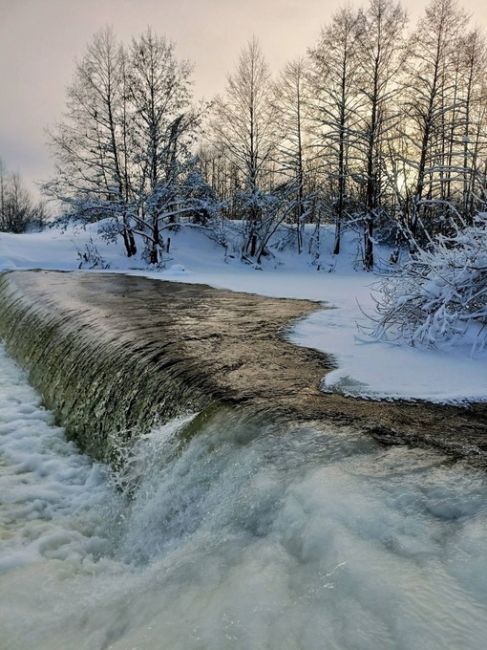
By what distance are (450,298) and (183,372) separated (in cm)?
242

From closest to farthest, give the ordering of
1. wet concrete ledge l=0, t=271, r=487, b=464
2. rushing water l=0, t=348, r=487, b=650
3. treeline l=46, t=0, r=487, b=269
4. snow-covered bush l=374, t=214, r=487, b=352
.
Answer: rushing water l=0, t=348, r=487, b=650, wet concrete ledge l=0, t=271, r=487, b=464, snow-covered bush l=374, t=214, r=487, b=352, treeline l=46, t=0, r=487, b=269

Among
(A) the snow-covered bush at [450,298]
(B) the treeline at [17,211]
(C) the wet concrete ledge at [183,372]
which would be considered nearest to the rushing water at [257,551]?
(C) the wet concrete ledge at [183,372]

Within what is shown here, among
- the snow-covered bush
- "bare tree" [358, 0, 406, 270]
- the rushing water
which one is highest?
"bare tree" [358, 0, 406, 270]

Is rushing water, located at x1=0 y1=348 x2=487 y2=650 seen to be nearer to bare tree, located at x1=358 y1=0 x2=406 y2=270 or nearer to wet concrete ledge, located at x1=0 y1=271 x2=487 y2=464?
wet concrete ledge, located at x1=0 y1=271 x2=487 y2=464

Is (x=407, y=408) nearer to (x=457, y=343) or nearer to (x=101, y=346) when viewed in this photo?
(x=457, y=343)

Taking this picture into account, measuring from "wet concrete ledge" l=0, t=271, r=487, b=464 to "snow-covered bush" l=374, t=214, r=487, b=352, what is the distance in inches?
39.6

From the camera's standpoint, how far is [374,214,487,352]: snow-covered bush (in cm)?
423

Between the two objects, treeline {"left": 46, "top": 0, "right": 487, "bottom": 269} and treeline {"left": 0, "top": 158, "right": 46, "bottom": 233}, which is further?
treeline {"left": 0, "top": 158, "right": 46, "bottom": 233}

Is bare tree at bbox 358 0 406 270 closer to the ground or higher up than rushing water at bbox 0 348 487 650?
higher up

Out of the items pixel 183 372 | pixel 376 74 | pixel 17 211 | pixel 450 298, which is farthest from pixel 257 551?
pixel 17 211

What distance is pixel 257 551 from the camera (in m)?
1.90

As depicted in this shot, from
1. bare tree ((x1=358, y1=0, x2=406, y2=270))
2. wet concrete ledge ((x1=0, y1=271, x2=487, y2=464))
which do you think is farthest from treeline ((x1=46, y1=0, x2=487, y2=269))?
wet concrete ledge ((x1=0, y1=271, x2=487, y2=464))

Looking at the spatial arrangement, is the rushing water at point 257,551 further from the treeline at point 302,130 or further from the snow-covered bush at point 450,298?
the treeline at point 302,130

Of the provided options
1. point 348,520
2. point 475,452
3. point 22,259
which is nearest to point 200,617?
point 348,520
